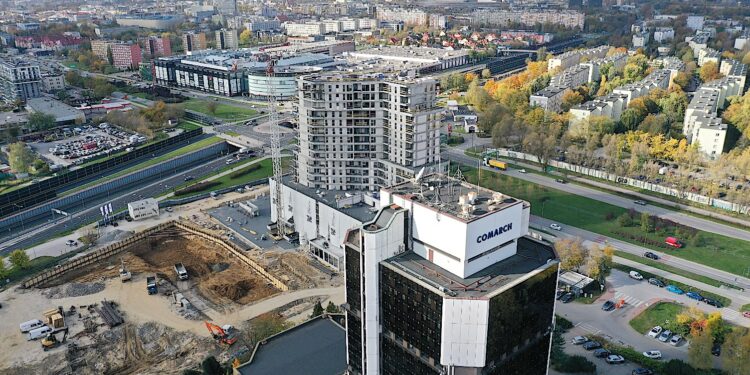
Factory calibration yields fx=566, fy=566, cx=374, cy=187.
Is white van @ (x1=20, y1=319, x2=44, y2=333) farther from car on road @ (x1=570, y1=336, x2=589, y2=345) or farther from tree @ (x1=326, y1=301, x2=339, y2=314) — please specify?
car on road @ (x1=570, y1=336, x2=589, y2=345)

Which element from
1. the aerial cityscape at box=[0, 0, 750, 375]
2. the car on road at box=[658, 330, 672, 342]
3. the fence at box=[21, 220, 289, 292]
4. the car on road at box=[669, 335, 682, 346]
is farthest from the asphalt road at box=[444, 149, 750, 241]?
the fence at box=[21, 220, 289, 292]

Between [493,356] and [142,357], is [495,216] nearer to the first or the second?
[493,356]

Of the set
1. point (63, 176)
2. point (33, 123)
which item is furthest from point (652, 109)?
point (33, 123)

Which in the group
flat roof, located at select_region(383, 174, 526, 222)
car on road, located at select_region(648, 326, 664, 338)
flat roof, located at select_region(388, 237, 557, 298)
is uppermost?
flat roof, located at select_region(383, 174, 526, 222)

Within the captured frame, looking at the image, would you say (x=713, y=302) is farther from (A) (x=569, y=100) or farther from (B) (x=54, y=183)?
(B) (x=54, y=183)

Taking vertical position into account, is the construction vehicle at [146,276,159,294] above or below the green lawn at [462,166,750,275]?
below

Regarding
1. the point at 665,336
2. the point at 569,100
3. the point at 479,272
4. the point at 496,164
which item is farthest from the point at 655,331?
the point at 569,100
